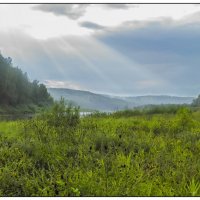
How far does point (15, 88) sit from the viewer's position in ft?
275

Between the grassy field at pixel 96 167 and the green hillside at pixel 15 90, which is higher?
the green hillside at pixel 15 90

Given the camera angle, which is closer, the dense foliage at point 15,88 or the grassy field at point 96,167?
the grassy field at point 96,167

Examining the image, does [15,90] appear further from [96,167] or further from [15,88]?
[96,167]

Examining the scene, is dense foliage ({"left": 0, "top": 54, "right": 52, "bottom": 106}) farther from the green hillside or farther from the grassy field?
the grassy field

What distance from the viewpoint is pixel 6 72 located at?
80625mm

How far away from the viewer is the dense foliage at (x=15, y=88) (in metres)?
79.7

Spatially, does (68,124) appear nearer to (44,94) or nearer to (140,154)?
(140,154)

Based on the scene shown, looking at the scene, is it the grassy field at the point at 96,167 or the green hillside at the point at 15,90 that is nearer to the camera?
the grassy field at the point at 96,167

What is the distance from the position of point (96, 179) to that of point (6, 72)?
78759 mm

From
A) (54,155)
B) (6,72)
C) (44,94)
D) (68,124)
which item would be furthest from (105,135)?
(44,94)

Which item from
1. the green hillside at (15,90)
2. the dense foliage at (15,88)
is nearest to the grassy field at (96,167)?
the green hillside at (15,90)

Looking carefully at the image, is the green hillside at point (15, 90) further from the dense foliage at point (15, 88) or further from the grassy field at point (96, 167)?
the grassy field at point (96, 167)

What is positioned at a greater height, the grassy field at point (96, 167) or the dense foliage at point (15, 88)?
the dense foliage at point (15, 88)

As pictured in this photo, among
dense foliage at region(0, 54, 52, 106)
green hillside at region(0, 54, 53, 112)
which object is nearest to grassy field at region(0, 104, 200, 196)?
green hillside at region(0, 54, 53, 112)
